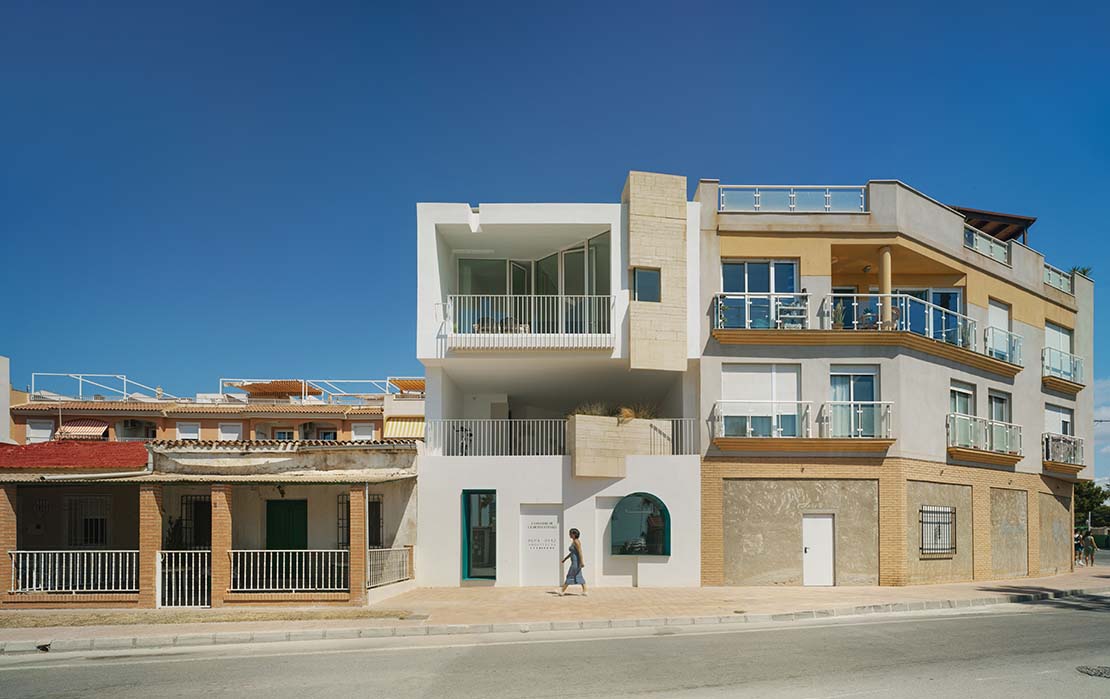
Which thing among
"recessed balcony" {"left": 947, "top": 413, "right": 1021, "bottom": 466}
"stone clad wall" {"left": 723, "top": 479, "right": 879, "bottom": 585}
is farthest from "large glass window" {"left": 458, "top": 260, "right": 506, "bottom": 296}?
"recessed balcony" {"left": 947, "top": 413, "right": 1021, "bottom": 466}

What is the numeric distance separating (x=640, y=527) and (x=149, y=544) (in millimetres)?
12046

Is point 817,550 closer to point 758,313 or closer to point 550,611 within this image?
point 758,313

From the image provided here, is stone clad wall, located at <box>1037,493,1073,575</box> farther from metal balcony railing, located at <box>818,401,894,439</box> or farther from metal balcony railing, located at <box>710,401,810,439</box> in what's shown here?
metal balcony railing, located at <box>710,401,810,439</box>

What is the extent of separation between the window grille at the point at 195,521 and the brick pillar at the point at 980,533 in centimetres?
2218

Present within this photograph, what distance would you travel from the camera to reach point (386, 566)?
2189cm

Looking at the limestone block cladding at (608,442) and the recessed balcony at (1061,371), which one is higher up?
the recessed balcony at (1061,371)

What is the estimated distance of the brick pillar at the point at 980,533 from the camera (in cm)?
2695

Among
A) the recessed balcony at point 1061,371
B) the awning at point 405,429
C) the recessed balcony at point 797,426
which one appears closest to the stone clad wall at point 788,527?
the recessed balcony at point 797,426

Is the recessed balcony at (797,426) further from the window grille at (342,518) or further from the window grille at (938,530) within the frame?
the window grille at (342,518)

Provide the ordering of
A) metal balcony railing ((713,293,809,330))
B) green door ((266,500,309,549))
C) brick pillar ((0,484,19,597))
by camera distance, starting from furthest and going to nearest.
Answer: metal balcony railing ((713,293,809,330)) < green door ((266,500,309,549)) < brick pillar ((0,484,19,597))

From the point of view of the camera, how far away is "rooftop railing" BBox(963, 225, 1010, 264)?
28.1 meters

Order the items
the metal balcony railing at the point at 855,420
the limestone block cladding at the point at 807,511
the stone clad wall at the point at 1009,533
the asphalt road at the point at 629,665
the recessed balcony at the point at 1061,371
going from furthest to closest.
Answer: the recessed balcony at the point at 1061,371 < the stone clad wall at the point at 1009,533 < the metal balcony railing at the point at 855,420 < the limestone block cladding at the point at 807,511 < the asphalt road at the point at 629,665

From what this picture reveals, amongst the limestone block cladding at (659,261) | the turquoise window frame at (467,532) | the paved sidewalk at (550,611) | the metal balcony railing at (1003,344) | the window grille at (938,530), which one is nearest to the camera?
the paved sidewalk at (550,611)

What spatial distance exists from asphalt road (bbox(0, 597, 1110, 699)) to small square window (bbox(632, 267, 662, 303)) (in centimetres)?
1082
